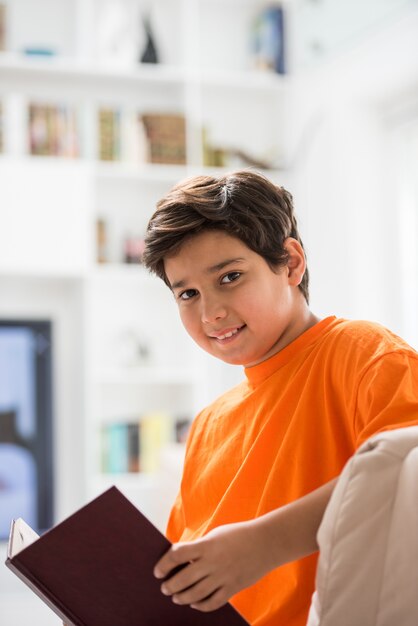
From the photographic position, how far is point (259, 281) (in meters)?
1.19

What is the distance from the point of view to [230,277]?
1.19 meters

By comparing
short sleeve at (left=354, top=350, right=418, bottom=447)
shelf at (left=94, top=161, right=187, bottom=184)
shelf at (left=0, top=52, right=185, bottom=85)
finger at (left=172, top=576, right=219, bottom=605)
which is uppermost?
shelf at (left=0, top=52, right=185, bottom=85)

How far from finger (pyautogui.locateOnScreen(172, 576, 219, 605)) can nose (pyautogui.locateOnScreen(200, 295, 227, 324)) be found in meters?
0.40

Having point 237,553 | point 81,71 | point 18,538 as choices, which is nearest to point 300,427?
point 237,553

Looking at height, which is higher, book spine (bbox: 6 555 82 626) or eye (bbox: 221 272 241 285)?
eye (bbox: 221 272 241 285)

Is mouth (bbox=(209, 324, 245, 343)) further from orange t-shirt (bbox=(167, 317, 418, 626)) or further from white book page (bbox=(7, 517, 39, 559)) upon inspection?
white book page (bbox=(7, 517, 39, 559))

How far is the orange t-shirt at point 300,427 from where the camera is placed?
98 centimetres

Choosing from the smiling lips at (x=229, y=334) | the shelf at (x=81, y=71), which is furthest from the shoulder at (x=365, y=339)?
the shelf at (x=81, y=71)

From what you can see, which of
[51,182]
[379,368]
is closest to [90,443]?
[51,182]

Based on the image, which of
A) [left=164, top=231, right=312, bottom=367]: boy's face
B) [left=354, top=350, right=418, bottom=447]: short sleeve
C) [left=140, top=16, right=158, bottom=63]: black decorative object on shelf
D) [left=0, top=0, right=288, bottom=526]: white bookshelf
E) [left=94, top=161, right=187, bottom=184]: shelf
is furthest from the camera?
[left=140, top=16, right=158, bottom=63]: black decorative object on shelf

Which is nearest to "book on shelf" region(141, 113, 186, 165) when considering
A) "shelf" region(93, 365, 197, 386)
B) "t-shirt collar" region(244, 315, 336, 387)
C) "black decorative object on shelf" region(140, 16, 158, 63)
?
"black decorative object on shelf" region(140, 16, 158, 63)

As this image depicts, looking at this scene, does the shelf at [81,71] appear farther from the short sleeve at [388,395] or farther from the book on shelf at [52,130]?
the short sleeve at [388,395]

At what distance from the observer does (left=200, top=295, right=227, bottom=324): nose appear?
46.4 inches

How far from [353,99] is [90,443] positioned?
5.77ft
